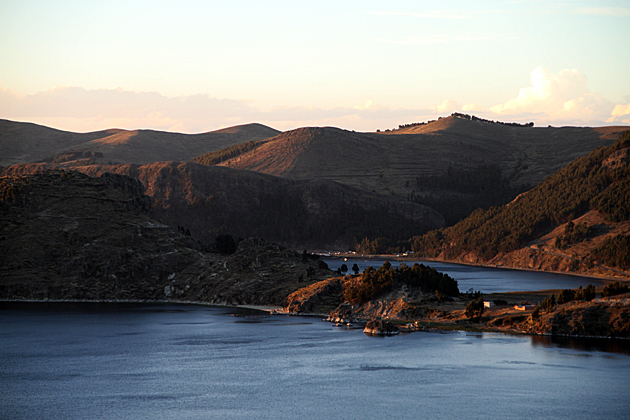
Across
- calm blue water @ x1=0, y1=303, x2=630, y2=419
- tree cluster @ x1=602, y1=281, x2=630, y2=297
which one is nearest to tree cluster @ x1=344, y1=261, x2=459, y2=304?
calm blue water @ x1=0, y1=303, x2=630, y2=419

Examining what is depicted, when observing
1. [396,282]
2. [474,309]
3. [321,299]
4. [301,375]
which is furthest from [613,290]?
[301,375]

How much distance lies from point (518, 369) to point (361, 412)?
32810 millimetres

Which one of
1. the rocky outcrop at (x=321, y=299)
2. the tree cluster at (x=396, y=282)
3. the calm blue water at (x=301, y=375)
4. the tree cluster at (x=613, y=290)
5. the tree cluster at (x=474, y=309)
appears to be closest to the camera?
the calm blue water at (x=301, y=375)

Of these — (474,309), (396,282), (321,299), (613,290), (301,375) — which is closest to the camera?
(301,375)

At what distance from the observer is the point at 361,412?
87.8 meters

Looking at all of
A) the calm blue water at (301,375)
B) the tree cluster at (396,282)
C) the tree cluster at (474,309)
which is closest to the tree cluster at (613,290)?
the calm blue water at (301,375)

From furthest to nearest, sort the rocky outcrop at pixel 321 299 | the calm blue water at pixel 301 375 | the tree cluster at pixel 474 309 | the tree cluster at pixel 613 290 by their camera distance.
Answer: the rocky outcrop at pixel 321 299, the tree cluster at pixel 474 309, the tree cluster at pixel 613 290, the calm blue water at pixel 301 375

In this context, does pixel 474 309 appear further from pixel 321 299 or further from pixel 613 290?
pixel 321 299

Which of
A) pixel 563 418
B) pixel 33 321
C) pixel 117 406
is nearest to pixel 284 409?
pixel 117 406

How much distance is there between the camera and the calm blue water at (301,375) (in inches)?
3489

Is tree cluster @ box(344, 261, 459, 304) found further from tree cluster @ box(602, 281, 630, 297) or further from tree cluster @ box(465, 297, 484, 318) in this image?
tree cluster @ box(602, 281, 630, 297)

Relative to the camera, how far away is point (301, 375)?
110 meters

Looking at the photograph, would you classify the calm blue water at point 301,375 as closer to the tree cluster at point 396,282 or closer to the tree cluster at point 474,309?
the tree cluster at point 474,309

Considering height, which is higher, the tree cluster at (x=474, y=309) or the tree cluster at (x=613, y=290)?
the tree cluster at (x=613, y=290)
